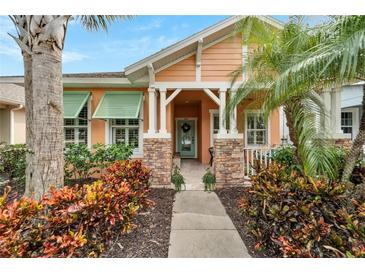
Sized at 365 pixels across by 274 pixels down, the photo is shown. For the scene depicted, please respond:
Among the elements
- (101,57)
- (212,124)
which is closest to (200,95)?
(212,124)

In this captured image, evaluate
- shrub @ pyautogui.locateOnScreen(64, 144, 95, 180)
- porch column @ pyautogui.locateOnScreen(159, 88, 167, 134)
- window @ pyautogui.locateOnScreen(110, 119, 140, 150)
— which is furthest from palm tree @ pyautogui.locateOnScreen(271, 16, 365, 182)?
shrub @ pyautogui.locateOnScreen(64, 144, 95, 180)

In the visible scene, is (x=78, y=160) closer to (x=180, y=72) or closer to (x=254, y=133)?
(x=180, y=72)

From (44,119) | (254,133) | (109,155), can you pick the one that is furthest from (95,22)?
(254,133)

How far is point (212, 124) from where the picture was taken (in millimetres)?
9703

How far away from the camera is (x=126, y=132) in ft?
25.5

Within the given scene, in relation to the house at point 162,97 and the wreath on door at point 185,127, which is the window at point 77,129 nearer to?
the house at point 162,97

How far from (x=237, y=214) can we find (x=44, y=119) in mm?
4276

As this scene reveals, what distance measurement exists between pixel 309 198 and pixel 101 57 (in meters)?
8.47

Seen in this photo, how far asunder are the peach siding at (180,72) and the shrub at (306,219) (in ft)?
14.8

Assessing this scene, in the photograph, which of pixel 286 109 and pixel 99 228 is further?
pixel 286 109

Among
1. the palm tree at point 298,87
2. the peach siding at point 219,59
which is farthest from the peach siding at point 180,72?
the palm tree at point 298,87

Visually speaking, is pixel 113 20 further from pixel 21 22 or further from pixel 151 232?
pixel 151 232

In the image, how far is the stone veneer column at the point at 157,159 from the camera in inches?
258

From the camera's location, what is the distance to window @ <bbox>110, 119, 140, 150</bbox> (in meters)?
7.73
